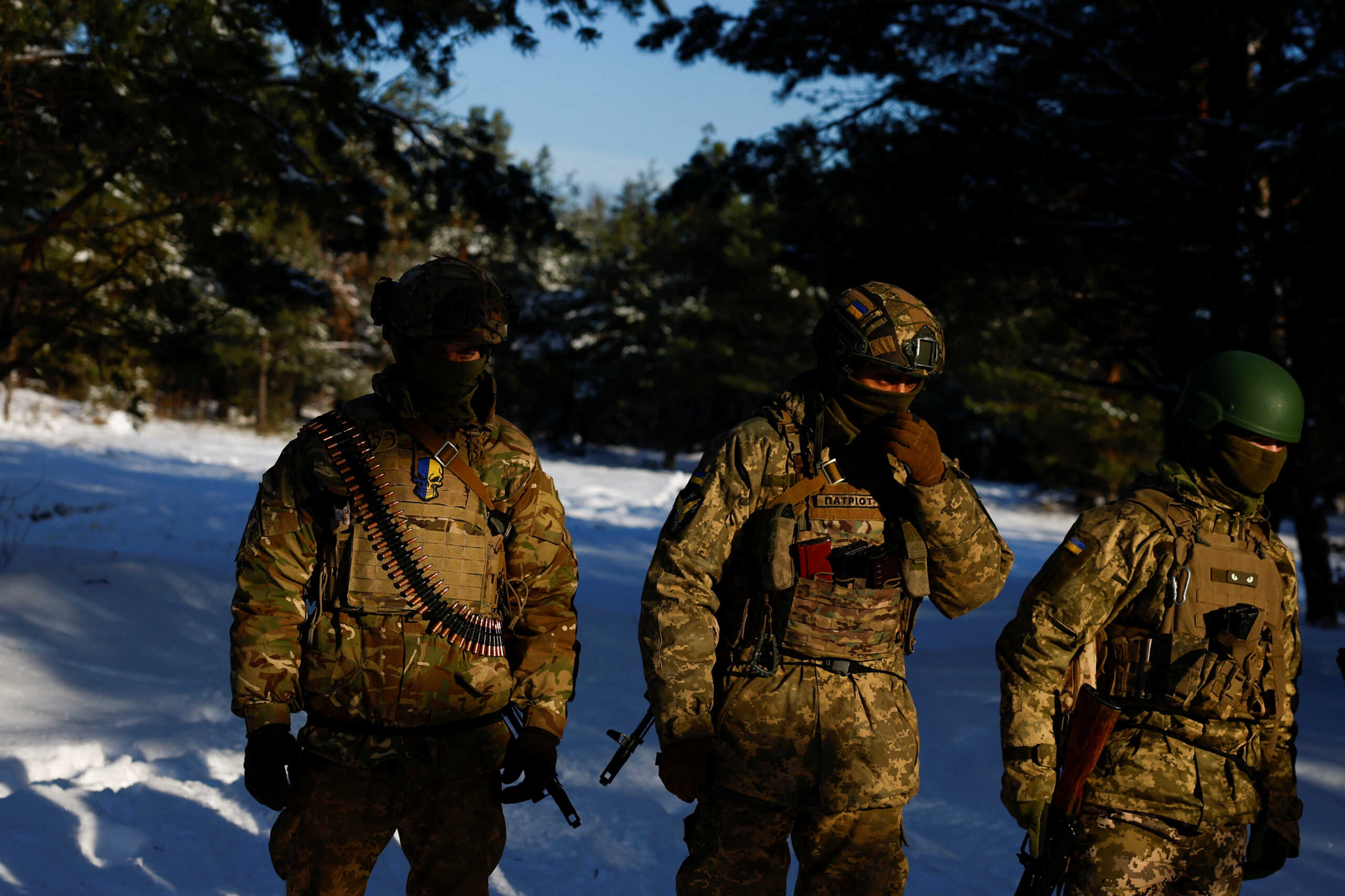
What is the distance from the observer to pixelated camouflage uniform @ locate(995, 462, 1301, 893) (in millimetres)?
2521

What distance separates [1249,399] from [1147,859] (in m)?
1.30

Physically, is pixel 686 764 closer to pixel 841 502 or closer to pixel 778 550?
pixel 778 550

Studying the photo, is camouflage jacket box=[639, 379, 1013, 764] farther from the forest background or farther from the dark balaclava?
the forest background

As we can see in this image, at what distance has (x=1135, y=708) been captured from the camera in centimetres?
260

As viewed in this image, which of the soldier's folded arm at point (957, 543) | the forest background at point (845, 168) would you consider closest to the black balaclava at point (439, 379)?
the soldier's folded arm at point (957, 543)

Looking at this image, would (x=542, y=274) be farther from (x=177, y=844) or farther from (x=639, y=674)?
(x=177, y=844)

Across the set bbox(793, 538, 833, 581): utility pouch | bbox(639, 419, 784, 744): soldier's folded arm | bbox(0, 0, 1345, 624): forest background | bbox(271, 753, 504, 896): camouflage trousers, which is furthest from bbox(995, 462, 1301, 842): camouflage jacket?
bbox(0, 0, 1345, 624): forest background

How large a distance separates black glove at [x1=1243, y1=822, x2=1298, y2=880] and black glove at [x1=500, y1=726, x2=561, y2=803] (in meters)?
2.00

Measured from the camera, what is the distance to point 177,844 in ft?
12.6

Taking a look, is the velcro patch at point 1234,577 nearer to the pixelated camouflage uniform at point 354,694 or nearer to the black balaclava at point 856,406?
the black balaclava at point 856,406

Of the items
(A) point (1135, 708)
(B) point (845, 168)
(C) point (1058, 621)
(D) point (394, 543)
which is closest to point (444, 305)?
(D) point (394, 543)

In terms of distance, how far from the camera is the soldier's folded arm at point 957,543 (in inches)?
96.5

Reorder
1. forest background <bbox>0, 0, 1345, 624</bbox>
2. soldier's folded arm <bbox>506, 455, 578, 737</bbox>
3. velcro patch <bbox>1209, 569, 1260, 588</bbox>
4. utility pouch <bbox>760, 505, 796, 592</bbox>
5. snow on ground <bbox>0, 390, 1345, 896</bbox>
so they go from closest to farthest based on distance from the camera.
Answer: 1. utility pouch <bbox>760, 505, 796, 592</bbox>
2. velcro patch <bbox>1209, 569, 1260, 588</bbox>
3. soldier's folded arm <bbox>506, 455, 578, 737</bbox>
4. snow on ground <bbox>0, 390, 1345, 896</bbox>
5. forest background <bbox>0, 0, 1345, 624</bbox>

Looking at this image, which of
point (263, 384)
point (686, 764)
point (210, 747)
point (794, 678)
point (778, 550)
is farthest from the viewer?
point (263, 384)
